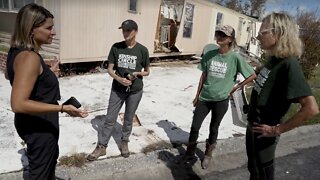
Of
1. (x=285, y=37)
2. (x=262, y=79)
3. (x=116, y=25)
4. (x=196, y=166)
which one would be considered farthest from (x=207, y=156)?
(x=116, y=25)

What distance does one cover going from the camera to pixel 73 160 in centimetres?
410

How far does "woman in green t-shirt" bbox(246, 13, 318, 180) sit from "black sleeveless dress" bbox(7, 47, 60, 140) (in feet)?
5.23

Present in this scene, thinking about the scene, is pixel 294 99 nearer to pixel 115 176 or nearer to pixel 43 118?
pixel 43 118

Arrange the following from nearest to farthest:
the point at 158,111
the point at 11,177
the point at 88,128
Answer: the point at 11,177 → the point at 88,128 → the point at 158,111

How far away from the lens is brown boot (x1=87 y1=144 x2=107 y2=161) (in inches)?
163

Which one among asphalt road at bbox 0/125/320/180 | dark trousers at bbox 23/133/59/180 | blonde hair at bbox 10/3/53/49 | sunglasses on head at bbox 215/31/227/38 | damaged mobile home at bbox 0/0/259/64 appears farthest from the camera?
damaged mobile home at bbox 0/0/259/64

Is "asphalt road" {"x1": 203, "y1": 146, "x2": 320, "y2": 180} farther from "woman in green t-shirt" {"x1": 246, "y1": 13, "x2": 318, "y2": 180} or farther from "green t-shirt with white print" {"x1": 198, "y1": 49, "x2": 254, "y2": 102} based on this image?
"woman in green t-shirt" {"x1": 246, "y1": 13, "x2": 318, "y2": 180}

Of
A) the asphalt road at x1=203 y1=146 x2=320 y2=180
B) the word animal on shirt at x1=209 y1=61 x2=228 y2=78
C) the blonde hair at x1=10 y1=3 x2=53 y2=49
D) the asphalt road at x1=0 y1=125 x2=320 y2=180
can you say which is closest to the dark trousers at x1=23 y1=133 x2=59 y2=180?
the blonde hair at x1=10 y1=3 x2=53 y2=49

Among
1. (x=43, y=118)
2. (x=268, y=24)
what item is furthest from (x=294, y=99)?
(x=43, y=118)

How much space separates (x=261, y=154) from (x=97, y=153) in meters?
2.29

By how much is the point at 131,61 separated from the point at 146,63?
24 cm

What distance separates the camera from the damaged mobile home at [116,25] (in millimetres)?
8841

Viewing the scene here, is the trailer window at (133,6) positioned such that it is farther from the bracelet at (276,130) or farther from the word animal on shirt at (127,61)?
the bracelet at (276,130)

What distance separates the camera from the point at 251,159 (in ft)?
9.13
